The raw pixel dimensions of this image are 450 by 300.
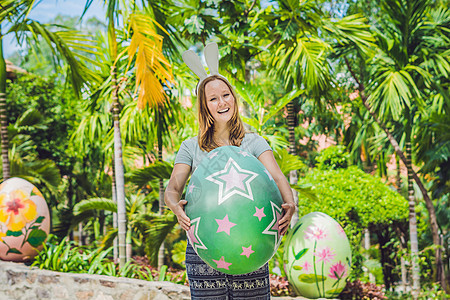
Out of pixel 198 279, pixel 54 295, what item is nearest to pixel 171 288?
pixel 54 295

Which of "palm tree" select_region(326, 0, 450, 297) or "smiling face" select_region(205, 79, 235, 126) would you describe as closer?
"smiling face" select_region(205, 79, 235, 126)

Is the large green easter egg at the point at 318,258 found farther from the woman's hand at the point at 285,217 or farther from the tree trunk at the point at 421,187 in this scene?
the tree trunk at the point at 421,187

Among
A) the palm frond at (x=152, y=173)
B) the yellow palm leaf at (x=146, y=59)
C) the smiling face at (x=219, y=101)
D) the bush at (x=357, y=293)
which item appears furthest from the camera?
the palm frond at (x=152, y=173)

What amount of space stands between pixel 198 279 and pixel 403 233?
26.2 feet

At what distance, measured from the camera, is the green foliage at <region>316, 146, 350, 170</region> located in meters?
6.90

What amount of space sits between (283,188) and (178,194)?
20.3 inches

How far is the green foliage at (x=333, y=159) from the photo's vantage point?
22.6 feet

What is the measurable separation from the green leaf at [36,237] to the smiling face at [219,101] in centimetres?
434

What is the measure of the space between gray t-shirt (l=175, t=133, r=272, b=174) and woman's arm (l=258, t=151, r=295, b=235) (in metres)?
0.04

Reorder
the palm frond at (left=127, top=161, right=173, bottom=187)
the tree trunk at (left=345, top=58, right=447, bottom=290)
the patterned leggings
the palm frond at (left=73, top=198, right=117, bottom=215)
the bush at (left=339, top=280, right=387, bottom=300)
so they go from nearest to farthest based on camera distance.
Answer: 1. the patterned leggings
2. the bush at (left=339, top=280, right=387, bottom=300)
3. the palm frond at (left=127, top=161, right=173, bottom=187)
4. the palm frond at (left=73, top=198, right=117, bottom=215)
5. the tree trunk at (left=345, top=58, right=447, bottom=290)

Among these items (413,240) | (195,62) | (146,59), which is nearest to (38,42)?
(146,59)

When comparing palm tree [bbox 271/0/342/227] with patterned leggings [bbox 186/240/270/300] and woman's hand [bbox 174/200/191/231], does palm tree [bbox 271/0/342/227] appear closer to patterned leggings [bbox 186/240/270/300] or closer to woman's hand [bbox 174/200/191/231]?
patterned leggings [bbox 186/240/270/300]

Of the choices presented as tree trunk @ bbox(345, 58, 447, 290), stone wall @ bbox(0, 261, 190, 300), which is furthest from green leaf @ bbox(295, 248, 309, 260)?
tree trunk @ bbox(345, 58, 447, 290)

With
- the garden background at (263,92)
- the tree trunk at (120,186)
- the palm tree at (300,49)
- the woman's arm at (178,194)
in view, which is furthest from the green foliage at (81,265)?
the woman's arm at (178,194)
